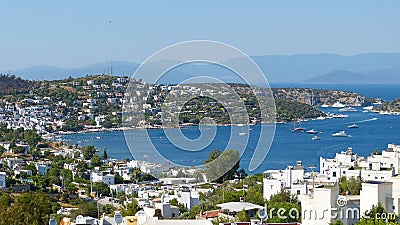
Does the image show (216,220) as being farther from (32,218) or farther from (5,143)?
(5,143)

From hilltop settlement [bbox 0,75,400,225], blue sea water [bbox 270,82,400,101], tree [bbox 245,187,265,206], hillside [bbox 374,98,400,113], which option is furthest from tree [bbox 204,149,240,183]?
blue sea water [bbox 270,82,400,101]

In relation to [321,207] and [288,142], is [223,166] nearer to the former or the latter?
[321,207]

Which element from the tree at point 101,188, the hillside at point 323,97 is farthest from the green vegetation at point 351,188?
the hillside at point 323,97

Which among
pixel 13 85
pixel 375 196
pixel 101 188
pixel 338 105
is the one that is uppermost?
pixel 13 85

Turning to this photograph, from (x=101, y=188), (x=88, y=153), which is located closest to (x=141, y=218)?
(x=101, y=188)

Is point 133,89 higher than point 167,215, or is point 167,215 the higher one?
point 133,89

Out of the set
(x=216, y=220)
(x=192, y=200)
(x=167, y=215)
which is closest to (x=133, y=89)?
(x=192, y=200)
